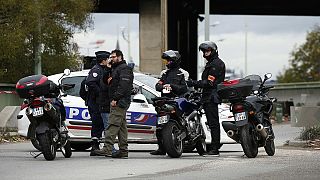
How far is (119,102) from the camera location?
14.6m

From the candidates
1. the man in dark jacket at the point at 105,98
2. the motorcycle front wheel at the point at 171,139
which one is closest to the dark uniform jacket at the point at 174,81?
the motorcycle front wheel at the point at 171,139

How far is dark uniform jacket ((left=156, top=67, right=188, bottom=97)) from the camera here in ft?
49.0

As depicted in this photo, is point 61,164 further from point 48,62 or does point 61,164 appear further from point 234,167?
point 48,62

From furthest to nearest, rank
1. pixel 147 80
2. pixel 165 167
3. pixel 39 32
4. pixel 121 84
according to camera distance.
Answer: pixel 39 32
pixel 147 80
pixel 121 84
pixel 165 167

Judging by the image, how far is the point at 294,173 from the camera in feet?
38.6

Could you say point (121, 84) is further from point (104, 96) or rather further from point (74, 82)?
point (74, 82)

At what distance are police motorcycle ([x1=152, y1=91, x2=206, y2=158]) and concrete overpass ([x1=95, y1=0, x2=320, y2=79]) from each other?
27.7 metres

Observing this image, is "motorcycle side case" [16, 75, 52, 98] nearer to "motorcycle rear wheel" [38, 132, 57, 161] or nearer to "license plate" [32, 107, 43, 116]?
"license plate" [32, 107, 43, 116]

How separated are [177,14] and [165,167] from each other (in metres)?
48.4

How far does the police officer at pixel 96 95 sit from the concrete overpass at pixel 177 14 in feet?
89.6

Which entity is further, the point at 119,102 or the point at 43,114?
the point at 119,102

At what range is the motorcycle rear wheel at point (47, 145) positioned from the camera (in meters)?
13.9

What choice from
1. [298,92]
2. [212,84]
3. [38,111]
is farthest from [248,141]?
[298,92]

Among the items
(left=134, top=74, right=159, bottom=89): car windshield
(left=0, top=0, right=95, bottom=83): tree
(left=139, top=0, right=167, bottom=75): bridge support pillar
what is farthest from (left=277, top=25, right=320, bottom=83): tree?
(left=134, top=74, right=159, bottom=89): car windshield
